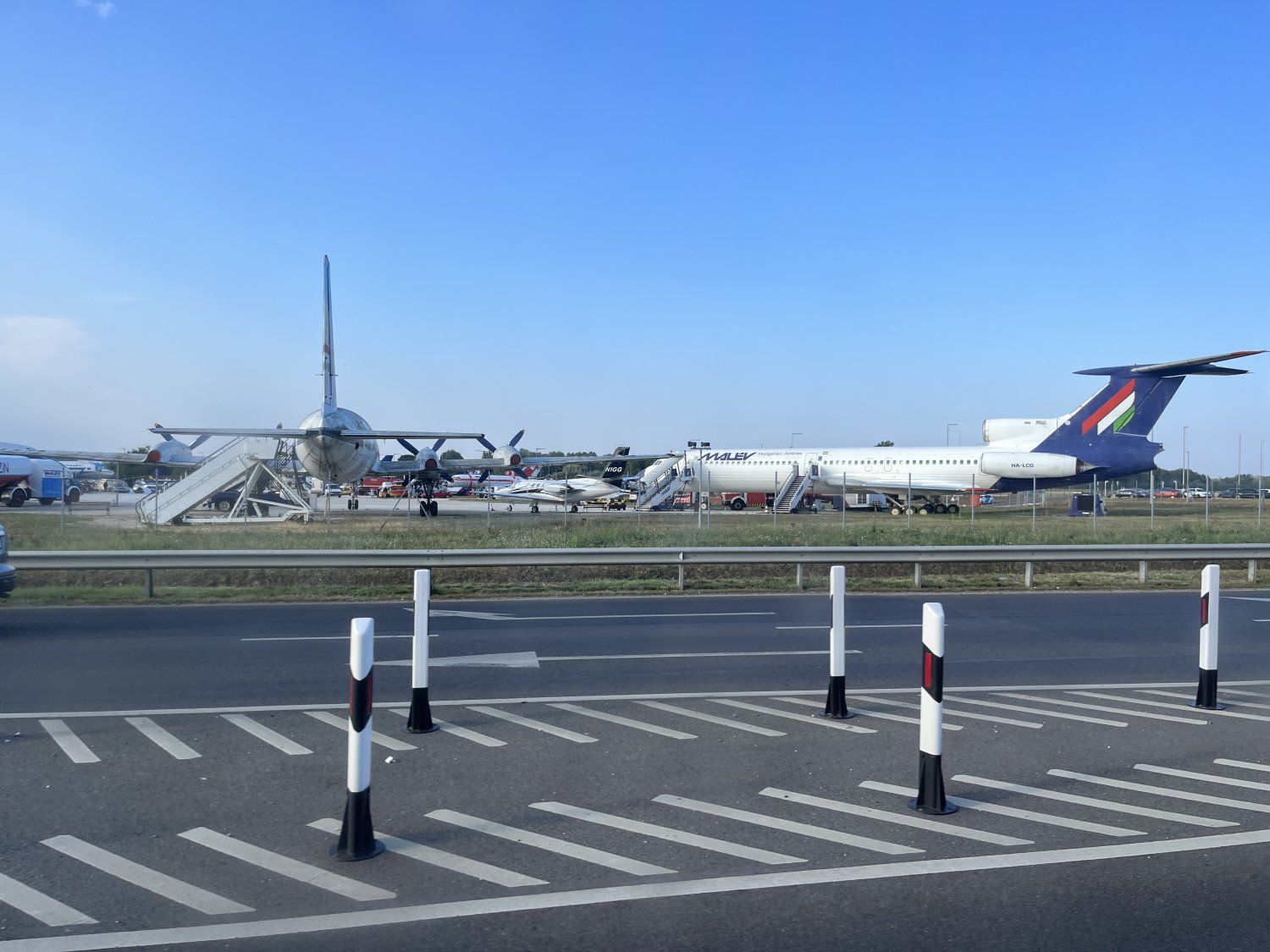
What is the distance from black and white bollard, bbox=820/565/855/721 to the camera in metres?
7.54

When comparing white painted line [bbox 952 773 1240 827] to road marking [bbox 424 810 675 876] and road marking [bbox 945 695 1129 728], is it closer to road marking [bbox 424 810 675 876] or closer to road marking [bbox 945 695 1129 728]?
road marking [bbox 945 695 1129 728]

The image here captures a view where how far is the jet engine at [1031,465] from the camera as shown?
44875 millimetres

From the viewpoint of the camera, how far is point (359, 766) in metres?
4.88

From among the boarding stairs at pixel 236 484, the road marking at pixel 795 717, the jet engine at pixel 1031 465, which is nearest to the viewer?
the road marking at pixel 795 717

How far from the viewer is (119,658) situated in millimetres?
10258

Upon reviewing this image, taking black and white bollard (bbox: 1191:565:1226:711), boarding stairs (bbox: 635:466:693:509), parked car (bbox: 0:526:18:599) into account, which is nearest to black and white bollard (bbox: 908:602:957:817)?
black and white bollard (bbox: 1191:565:1226:711)

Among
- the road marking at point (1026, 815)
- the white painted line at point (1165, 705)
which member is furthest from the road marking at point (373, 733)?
the white painted line at point (1165, 705)

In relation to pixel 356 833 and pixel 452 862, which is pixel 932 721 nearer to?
pixel 452 862

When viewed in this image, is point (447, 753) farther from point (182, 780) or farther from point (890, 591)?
point (890, 591)

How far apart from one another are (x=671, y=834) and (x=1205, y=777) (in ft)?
11.6

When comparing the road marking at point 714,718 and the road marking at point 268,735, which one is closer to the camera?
the road marking at point 268,735

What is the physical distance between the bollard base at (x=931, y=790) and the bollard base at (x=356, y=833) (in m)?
2.95

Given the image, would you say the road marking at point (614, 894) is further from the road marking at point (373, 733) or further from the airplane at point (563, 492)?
the airplane at point (563, 492)

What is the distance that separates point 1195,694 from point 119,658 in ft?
33.5
